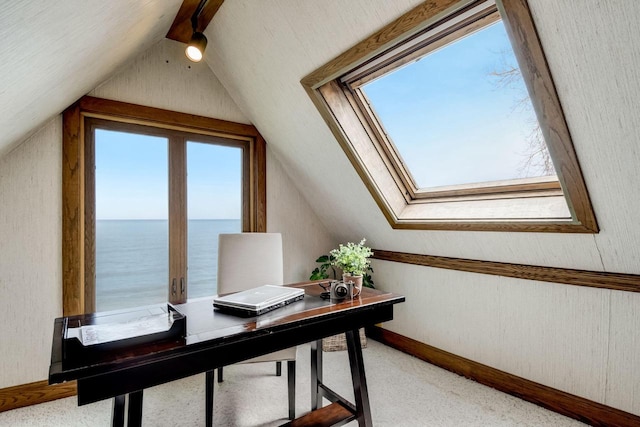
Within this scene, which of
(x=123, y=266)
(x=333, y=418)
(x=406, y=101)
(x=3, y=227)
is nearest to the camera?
(x=333, y=418)

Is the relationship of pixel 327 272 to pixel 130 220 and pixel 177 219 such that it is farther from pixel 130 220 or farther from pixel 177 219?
pixel 130 220

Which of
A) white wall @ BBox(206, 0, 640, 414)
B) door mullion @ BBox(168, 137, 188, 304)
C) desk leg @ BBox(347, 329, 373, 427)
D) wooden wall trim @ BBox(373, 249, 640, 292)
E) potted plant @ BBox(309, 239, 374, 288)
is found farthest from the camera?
potted plant @ BBox(309, 239, 374, 288)

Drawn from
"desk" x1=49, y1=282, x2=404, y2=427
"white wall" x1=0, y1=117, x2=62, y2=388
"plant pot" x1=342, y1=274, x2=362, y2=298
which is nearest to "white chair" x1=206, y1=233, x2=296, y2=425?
"desk" x1=49, y1=282, x2=404, y2=427

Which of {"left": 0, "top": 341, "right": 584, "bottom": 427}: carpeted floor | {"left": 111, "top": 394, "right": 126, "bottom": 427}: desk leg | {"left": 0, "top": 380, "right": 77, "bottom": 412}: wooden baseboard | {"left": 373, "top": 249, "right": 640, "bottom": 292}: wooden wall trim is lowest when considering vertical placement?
{"left": 0, "top": 341, "right": 584, "bottom": 427}: carpeted floor

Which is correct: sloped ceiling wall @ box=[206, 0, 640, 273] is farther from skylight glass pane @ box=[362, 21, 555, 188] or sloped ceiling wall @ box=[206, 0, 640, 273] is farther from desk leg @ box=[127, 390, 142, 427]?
desk leg @ box=[127, 390, 142, 427]

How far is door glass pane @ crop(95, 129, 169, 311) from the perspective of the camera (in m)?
2.60

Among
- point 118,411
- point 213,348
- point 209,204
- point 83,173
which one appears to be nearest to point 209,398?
point 118,411

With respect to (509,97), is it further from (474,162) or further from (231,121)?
(231,121)

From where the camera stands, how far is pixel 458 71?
203 centimetres

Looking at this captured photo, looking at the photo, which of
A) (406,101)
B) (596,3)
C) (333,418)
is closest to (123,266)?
(333,418)

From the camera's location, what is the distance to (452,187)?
96.7 inches

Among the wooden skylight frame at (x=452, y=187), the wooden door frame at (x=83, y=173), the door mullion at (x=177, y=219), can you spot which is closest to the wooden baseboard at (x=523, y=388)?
the wooden skylight frame at (x=452, y=187)

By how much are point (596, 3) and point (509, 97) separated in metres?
0.77

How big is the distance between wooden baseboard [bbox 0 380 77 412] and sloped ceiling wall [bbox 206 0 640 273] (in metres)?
2.38
